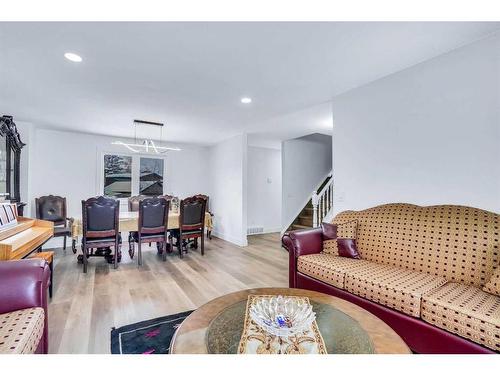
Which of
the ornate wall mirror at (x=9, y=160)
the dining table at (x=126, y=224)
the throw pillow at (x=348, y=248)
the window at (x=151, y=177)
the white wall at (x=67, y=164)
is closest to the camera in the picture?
the throw pillow at (x=348, y=248)

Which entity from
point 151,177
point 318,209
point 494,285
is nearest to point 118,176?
point 151,177

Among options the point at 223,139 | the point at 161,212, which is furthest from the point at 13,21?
the point at 223,139

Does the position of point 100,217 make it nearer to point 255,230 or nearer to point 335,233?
point 335,233

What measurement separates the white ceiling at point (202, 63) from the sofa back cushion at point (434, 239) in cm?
148

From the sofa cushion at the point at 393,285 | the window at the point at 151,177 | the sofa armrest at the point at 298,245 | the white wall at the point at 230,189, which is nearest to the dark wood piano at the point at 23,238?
the sofa armrest at the point at 298,245

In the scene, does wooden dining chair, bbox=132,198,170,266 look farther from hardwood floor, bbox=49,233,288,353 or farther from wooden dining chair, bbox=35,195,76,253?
wooden dining chair, bbox=35,195,76,253

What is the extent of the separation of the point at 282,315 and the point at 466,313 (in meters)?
1.13

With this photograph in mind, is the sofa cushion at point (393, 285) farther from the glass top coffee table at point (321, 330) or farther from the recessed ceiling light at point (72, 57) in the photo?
the recessed ceiling light at point (72, 57)

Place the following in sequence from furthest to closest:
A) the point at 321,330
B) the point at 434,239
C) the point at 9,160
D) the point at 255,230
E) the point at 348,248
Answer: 1. the point at 255,230
2. the point at 9,160
3. the point at 348,248
4. the point at 434,239
5. the point at 321,330

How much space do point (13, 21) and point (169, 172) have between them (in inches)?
189

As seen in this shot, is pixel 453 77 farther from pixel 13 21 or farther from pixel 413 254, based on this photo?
pixel 13 21

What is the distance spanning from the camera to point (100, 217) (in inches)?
142

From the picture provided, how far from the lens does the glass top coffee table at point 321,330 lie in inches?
41.4
